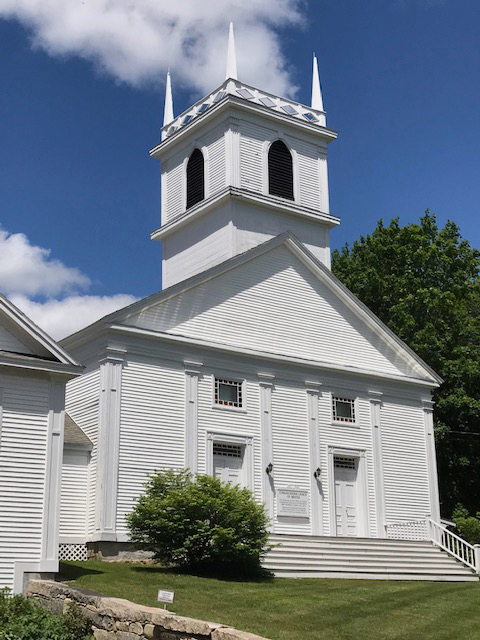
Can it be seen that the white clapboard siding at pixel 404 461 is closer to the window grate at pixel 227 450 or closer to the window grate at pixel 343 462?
the window grate at pixel 343 462

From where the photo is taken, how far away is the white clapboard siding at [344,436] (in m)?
26.7

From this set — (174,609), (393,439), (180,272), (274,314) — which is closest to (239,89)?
(180,272)

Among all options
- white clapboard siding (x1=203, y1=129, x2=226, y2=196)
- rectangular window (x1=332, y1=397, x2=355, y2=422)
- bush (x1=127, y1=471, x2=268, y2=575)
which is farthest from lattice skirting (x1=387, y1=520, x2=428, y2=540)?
white clapboard siding (x1=203, y1=129, x2=226, y2=196)

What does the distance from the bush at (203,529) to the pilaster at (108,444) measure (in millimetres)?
2332

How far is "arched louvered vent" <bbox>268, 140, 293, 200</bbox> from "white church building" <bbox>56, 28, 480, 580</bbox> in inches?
2.1

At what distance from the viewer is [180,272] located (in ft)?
105

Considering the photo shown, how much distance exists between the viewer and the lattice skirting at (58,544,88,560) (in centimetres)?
2189

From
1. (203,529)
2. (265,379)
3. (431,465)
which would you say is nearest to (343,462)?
(431,465)

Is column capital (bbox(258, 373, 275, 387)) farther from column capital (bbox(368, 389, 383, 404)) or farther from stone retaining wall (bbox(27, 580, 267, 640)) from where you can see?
stone retaining wall (bbox(27, 580, 267, 640))

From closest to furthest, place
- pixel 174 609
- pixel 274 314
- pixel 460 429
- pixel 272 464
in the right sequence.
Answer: pixel 174 609 → pixel 272 464 → pixel 274 314 → pixel 460 429

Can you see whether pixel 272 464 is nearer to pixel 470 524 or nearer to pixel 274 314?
pixel 274 314

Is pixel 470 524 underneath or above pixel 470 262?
underneath

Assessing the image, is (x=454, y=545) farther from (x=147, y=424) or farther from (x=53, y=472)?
(x=53, y=472)

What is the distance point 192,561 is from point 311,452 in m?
7.74
